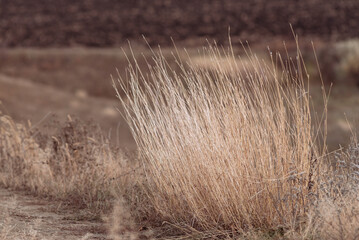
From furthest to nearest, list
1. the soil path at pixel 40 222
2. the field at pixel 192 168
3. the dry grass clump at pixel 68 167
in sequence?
the dry grass clump at pixel 68 167
the soil path at pixel 40 222
the field at pixel 192 168

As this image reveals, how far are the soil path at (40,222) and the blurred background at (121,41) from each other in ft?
29.3

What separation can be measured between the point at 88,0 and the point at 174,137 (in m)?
34.1

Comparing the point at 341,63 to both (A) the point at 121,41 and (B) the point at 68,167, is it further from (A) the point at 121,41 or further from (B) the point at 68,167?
(B) the point at 68,167

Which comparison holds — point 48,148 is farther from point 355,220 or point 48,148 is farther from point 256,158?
point 355,220

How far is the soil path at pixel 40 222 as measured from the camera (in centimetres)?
511

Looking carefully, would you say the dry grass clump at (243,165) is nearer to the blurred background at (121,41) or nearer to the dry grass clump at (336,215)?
the dry grass clump at (336,215)

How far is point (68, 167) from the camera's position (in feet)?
24.3

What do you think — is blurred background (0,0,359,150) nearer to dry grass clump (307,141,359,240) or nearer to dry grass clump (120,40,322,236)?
dry grass clump (120,40,322,236)

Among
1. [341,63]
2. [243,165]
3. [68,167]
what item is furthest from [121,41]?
[243,165]

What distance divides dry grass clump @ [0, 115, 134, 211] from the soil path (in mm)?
243

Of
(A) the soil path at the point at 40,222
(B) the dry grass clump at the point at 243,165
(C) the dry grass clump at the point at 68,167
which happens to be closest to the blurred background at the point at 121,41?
(C) the dry grass clump at the point at 68,167

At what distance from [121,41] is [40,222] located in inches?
952

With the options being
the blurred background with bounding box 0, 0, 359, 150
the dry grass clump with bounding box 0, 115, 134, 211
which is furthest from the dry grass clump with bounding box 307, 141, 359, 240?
the blurred background with bounding box 0, 0, 359, 150

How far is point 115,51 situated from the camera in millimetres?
25828
